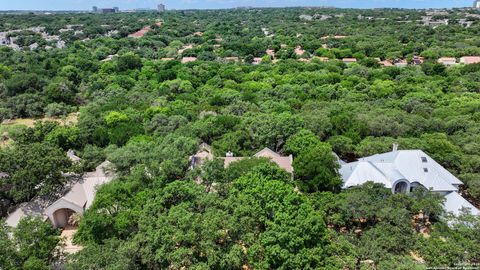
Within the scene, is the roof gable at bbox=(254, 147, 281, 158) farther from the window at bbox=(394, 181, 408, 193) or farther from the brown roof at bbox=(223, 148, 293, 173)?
the window at bbox=(394, 181, 408, 193)

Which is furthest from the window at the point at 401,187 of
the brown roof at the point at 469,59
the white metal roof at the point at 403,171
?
the brown roof at the point at 469,59

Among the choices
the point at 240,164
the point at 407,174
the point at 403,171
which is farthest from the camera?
the point at 403,171

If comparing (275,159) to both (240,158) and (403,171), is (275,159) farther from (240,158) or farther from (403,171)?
(403,171)

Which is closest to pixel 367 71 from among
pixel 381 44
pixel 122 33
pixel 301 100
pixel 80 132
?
pixel 301 100

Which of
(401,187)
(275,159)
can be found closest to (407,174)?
(401,187)

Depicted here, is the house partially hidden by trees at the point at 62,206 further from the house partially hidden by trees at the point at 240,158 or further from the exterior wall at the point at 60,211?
the house partially hidden by trees at the point at 240,158

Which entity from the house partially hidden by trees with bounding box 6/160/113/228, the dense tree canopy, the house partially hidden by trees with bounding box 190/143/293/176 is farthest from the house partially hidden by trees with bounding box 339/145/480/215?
the house partially hidden by trees with bounding box 6/160/113/228
